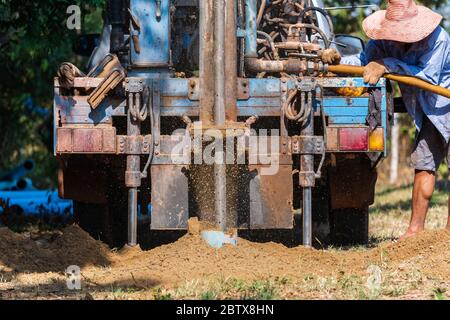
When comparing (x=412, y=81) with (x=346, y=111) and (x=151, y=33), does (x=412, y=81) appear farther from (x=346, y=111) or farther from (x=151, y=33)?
(x=151, y=33)

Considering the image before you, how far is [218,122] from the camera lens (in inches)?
296

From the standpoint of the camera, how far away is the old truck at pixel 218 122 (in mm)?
7566

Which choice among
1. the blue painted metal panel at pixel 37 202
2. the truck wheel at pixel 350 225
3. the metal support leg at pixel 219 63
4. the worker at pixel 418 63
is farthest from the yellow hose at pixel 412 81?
the blue painted metal panel at pixel 37 202

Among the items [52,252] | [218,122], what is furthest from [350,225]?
[52,252]

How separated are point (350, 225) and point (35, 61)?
7.53 meters

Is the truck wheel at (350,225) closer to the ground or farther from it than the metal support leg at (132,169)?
closer to the ground

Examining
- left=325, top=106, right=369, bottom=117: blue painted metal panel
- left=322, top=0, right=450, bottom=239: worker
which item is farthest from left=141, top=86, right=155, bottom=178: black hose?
left=322, top=0, right=450, bottom=239: worker

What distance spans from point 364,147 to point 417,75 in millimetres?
857

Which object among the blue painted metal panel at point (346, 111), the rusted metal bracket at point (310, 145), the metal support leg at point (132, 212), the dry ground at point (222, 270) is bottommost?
the dry ground at point (222, 270)

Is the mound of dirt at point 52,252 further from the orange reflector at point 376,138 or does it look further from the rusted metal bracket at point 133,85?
the orange reflector at point 376,138

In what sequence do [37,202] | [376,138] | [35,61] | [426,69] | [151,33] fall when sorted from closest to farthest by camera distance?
1. [376,138]
2. [151,33]
3. [426,69]
4. [37,202]
5. [35,61]

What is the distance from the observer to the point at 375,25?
8.52m
